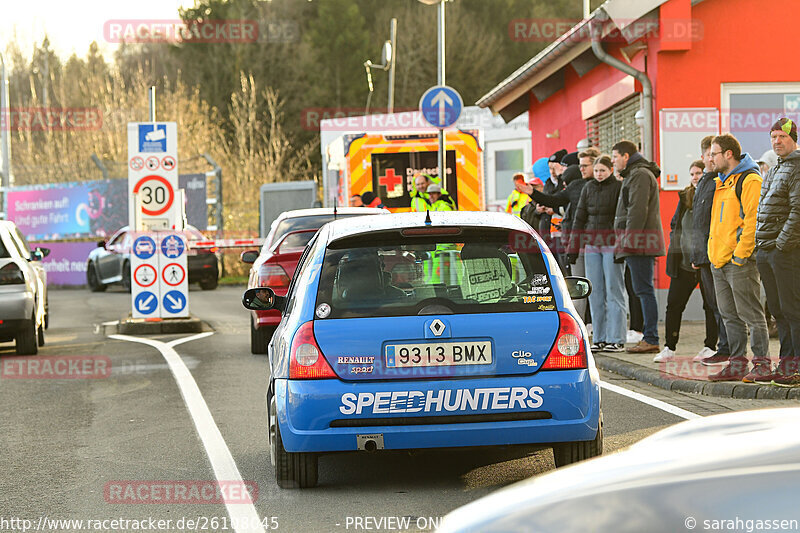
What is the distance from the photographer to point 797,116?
15938 mm

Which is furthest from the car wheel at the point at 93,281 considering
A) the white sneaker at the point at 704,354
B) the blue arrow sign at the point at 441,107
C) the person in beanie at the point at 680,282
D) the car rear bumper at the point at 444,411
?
the car rear bumper at the point at 444,411

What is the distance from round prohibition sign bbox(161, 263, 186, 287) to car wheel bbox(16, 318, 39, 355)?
11.5 feet

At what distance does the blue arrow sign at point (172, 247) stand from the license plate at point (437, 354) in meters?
11.9

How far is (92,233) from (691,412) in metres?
29.1

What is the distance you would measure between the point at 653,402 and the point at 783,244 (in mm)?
1511

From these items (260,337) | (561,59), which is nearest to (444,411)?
(260,337)

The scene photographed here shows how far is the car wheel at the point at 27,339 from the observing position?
13.9m

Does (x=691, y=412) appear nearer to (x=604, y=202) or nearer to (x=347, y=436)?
(x=347, y=436)

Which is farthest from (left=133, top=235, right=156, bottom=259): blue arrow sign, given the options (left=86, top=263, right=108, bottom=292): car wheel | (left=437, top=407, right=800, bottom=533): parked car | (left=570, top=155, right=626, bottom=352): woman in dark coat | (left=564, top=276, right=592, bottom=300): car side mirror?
(left=437, top=407, right=800, bottom=533): parked car

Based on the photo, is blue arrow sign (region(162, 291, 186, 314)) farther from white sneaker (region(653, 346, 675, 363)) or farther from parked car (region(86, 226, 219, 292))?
parked car (region(86, 226, 219, 292))

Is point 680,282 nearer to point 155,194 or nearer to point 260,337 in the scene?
point 260,337

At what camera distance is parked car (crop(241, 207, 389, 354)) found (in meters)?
13.1

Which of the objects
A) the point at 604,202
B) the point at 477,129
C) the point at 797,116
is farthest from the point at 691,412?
the point at 477,129

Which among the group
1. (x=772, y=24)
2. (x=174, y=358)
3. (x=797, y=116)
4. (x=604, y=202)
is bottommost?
(x=174, y=358)
